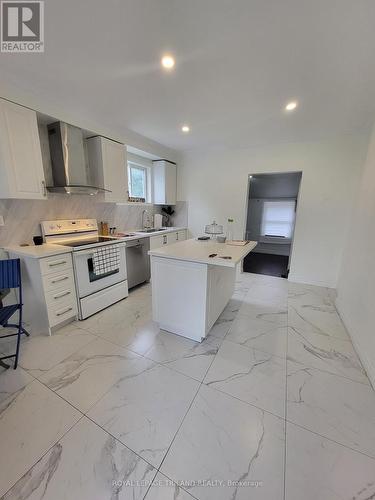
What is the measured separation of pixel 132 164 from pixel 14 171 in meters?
2.22

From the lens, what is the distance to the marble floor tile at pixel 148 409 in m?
1.16

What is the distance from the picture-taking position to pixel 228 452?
111 cm

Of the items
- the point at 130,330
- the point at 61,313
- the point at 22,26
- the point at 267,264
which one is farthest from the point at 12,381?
the point at 267,264

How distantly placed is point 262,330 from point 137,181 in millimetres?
3484

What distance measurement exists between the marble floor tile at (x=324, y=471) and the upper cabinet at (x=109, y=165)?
325 cm

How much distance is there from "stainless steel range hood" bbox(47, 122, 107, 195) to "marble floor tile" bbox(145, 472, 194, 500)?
8.80ft

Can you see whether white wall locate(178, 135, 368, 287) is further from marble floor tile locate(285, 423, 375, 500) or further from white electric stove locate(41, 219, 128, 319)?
marble floor tile locate(285, 423, 375, 500)

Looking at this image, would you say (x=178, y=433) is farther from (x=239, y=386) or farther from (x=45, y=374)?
(x=45, y=374)

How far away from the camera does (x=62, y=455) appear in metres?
1.09

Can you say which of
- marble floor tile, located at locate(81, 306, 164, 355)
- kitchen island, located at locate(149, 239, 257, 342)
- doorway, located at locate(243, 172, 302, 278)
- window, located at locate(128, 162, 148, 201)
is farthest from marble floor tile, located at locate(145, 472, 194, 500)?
doorway, located at locate(243, 172, 302, 278)

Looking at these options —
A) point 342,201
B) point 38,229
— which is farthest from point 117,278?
point 342,201

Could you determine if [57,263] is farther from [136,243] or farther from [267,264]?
[267,264]

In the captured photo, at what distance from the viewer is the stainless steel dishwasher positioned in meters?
3.04

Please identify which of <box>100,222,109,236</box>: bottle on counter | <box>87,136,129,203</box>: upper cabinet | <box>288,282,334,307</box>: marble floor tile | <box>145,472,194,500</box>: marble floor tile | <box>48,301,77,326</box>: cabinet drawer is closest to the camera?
<box>145,472,194,500</box>: marble floor tile
